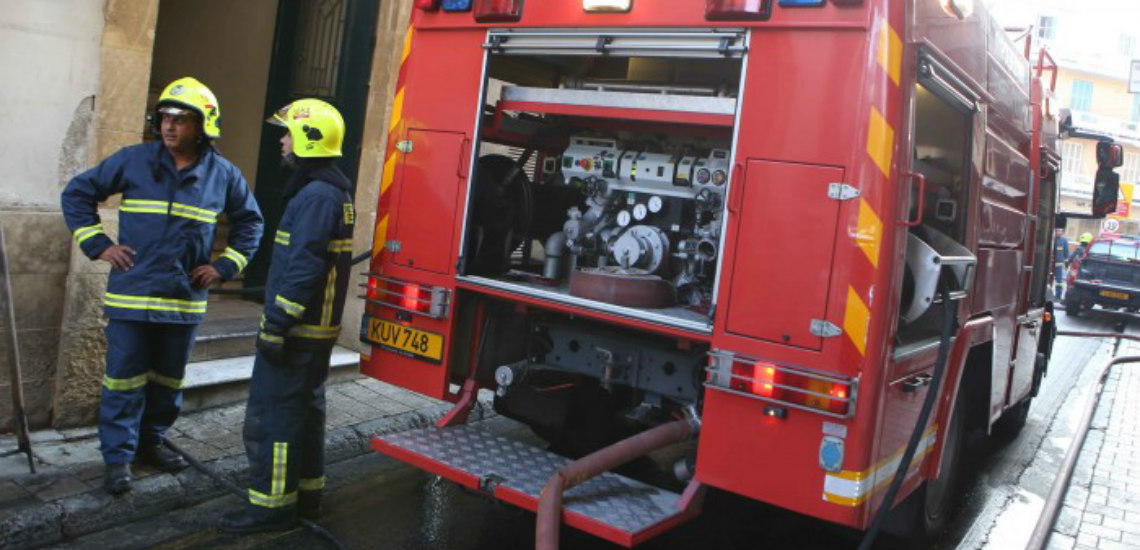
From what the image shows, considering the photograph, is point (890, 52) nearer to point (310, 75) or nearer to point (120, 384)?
point (120, 384)

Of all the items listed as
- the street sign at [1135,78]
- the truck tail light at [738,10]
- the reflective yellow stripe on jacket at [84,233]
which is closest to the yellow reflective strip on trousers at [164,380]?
the reflective yellow stripe on jacket at [84,233]

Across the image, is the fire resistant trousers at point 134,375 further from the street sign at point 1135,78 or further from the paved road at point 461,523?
the street sign at point 1135,78

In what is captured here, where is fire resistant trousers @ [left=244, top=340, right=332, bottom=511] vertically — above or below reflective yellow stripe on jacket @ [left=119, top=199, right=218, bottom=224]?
below

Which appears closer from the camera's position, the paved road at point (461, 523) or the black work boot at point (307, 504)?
the paved road at point (461, 523)

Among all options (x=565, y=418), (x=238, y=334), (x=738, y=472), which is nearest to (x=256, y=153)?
(x=238, y=334)

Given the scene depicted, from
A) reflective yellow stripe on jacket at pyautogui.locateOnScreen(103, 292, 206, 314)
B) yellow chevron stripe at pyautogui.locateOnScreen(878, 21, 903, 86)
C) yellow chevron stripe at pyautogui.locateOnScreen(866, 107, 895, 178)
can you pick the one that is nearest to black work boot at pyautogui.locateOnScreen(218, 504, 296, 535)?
reflective yellow stripe on jacket at pyautogui.locateOnScreen(103, 292, 206, 314)

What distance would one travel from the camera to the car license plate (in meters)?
18.0

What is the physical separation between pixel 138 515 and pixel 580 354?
2126 millimetres

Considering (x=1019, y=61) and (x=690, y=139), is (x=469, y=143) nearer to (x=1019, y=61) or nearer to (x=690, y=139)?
(x=690, y=139)

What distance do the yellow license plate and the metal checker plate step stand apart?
361mm

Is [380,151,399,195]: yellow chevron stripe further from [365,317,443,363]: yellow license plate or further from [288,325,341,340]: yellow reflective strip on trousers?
[288,325,341,340]: yellow reflective strip on trousers

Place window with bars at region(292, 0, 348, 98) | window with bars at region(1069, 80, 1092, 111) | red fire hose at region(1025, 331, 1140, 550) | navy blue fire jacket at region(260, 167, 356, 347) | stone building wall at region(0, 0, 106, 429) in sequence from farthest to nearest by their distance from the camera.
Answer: window with bars at region(1069, 80, 1092, 111), window with bars at region(292, 0, 348, 98), red fire hose at region(1025, 331, 1140, 550), stone building wall at region(0, 0, 106, 429), navy blue fire jacket at region(260, 167, 356, 347)

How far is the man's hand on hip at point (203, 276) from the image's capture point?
166 inches

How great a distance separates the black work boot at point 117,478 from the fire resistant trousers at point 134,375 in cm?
3
